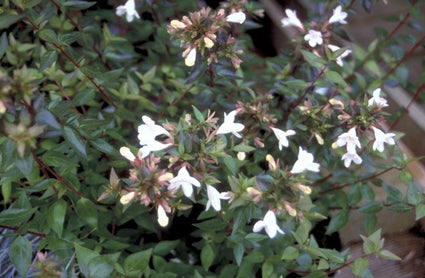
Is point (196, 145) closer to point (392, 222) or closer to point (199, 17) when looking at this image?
point (199, 17)

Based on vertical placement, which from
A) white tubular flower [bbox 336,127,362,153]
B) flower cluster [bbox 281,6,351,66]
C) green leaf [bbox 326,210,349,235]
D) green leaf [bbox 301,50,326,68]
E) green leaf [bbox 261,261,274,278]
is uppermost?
flower cluster [bbox 281,6,351,66]

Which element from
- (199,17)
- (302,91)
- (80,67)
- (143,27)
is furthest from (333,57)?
(143,27)

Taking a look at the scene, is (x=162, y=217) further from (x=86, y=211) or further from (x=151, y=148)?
(x=86, y=211)

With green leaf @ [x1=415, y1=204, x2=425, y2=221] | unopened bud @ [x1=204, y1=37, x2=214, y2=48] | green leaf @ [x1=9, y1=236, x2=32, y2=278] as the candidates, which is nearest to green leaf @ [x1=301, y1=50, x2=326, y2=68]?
unopened bud @ [x1=204, y1=37, x2=214, y2=48]

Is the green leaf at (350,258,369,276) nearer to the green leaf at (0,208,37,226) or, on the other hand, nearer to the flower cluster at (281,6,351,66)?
the flower cluster at (281,6,351,66)

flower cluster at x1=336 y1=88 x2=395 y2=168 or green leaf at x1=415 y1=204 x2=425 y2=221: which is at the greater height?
flower cluster at x1=336 y1=88 x2=395 y2=168

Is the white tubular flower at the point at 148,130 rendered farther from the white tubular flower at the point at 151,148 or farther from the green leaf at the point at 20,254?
the green leaf at the point at 20,254
